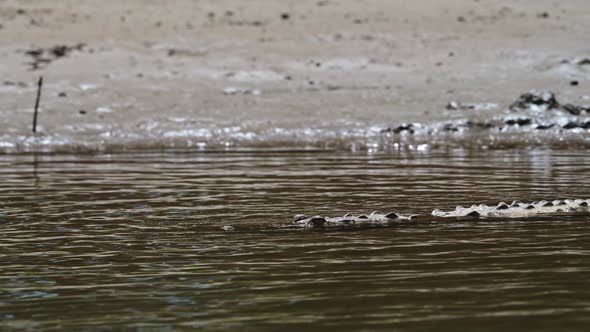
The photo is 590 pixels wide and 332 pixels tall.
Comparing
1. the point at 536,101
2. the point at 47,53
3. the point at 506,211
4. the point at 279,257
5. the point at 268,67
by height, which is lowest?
the point at 279,257

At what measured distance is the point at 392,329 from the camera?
14.0 ft

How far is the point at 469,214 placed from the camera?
7.67m

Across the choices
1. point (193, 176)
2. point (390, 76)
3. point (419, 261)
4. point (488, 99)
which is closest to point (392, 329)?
point (419, 261)

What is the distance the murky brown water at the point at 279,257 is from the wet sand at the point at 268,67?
21.9 feet

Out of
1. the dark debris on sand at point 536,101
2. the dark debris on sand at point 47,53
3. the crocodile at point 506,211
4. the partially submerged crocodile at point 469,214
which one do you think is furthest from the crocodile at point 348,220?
the dark debris on sand at point 47,53

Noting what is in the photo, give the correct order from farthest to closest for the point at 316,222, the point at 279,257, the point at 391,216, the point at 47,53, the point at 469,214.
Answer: the point at 47,53 < the point at 469,214 < the point at 391,216 < the point at 316,222 < the point at 279,257

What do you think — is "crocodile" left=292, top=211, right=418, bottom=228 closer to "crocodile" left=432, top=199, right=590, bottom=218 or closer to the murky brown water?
the murky brown water

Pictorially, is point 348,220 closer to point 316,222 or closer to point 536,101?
point 316,222

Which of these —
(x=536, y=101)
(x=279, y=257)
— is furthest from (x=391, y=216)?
(x=536, y=101)

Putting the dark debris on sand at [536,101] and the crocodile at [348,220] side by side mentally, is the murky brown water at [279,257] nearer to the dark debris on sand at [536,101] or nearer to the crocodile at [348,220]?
the crocodile at [348,220]

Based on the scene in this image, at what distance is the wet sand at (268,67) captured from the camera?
1808 cm

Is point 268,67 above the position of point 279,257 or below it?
above

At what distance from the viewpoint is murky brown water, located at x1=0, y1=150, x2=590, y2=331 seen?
15.0 feet

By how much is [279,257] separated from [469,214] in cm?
210
